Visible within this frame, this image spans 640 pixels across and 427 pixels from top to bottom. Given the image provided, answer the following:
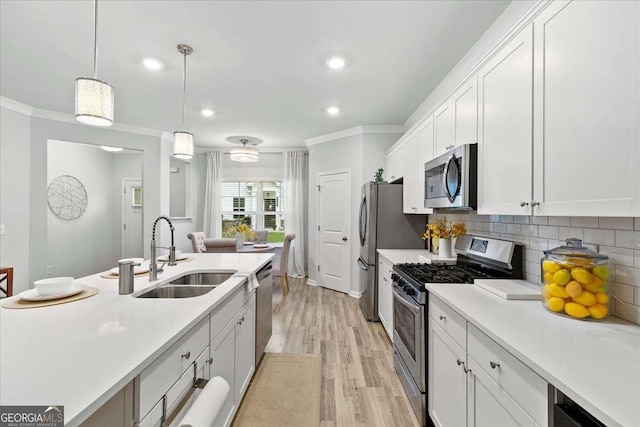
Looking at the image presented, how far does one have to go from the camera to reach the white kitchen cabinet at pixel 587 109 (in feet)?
3.05

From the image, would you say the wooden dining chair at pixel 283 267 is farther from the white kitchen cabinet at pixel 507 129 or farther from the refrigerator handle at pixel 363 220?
the white kitchen cabinet at pixel 507 129

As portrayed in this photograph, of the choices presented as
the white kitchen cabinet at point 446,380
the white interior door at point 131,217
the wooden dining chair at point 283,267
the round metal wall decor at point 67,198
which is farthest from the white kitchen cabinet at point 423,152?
the round metal wall decor at point 67,198

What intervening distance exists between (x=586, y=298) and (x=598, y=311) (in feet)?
0.19

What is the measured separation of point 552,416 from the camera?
846 mm

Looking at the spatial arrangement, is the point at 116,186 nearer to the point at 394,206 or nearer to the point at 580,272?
the point at 394,206

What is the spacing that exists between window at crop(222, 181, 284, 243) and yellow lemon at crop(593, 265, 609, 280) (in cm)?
570

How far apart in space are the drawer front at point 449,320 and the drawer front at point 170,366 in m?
1.23

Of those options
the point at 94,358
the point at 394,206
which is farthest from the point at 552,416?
the point at 394,206

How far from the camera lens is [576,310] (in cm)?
120

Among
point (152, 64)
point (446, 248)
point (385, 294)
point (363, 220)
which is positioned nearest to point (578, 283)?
point (446, 248)

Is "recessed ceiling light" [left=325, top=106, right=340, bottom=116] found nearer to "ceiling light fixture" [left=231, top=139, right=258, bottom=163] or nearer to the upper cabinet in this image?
"ceiling light fixture" [left=231, top=139, right=258, bottom=163]

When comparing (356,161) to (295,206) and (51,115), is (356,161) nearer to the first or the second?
(295,206)

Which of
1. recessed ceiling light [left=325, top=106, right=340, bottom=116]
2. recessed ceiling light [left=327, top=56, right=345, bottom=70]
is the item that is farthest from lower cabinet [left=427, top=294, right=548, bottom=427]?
recessed ceiling light [left=325, top=106, right=340, bottom=116]

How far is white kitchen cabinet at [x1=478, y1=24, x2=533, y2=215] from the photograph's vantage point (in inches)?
54.8
